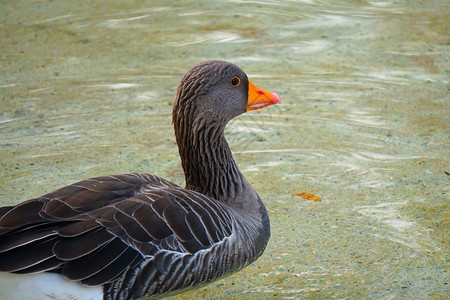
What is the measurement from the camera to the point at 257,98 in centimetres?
466

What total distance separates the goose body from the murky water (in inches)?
16.0

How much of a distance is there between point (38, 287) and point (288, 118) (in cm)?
341

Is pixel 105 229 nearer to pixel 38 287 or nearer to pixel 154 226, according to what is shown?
pixel 154 226

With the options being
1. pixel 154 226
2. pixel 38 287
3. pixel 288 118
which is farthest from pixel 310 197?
pixel 38 287

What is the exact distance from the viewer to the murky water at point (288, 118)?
452 cm

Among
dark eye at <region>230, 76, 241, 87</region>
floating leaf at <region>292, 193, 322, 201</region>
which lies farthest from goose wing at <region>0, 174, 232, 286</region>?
floating leaf at <region>292, 193, 322, 201</region>

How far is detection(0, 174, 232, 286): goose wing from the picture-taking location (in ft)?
11.4

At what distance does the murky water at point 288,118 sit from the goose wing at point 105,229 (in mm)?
617

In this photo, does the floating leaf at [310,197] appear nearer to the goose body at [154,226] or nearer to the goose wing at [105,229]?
the goose body at [154,226]

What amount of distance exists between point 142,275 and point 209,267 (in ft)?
1.41

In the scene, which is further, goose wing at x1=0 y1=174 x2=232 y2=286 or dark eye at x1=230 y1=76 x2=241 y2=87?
dark eye at x1=230 y1=76 x2=241 y2=87

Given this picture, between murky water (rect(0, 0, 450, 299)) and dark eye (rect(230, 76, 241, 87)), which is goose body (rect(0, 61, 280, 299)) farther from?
murky water (rect(0, 0, 450, 299))

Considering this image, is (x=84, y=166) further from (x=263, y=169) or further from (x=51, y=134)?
(x=263, y=169)

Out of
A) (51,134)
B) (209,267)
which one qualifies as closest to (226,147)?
(209,267)
